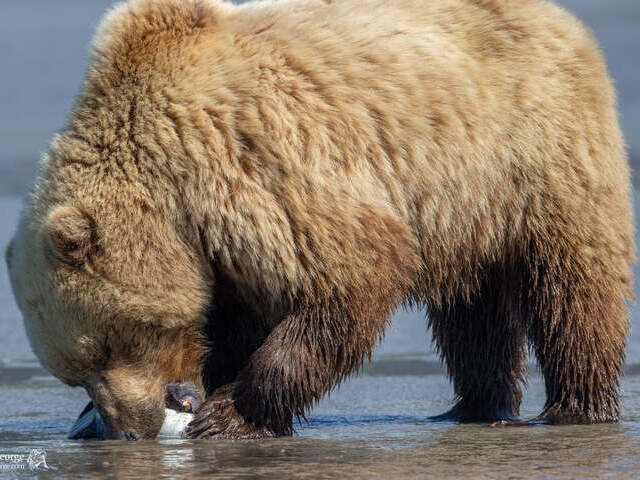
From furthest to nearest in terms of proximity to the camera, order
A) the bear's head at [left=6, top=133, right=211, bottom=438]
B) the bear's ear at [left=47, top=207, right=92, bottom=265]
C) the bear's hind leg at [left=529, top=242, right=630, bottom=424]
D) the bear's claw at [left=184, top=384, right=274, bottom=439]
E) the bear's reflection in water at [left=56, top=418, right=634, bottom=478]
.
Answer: the bear's hind leg at [left=529, top=242, right=630, bottom=424], the bear's claw at [left=184, top=384, right=274, bottom=439], the bear's head at [left=6, top=133, right=211, bottom=438], the bear's ear at [left=47, top=207, right=92, bottom=265], the bear's reflection in water at [left=56, top=418, right=634, bottom=478]

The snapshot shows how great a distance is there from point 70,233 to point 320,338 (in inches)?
44.0

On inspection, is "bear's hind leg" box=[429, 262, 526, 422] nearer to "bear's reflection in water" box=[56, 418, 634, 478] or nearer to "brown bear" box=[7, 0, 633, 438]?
"brown bear" box=[7, 0, 633, 438]

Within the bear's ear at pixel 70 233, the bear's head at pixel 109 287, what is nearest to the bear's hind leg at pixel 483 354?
the bear's head at pixel 109 287

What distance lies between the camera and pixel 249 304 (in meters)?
5.73

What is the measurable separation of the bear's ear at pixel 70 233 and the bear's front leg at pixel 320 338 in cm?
86

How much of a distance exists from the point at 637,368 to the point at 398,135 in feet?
10.0

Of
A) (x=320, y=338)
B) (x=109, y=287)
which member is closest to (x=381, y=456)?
(x=320, y=338)

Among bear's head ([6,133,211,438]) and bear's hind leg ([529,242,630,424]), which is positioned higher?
bear's head ([6,133,211,438])

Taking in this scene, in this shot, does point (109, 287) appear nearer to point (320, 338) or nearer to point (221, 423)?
point (221, 423)

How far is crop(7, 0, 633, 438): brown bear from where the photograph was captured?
215 inches

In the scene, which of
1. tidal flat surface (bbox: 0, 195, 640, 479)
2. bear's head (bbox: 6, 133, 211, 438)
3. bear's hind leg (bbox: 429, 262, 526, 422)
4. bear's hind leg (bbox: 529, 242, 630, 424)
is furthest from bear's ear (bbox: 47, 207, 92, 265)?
bear's hind leg (bbox: 529, 242, 630, 424)

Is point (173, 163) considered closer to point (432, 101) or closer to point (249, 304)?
point (249, 304)

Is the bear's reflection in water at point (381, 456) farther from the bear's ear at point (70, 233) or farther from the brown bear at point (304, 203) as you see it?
the bear's ear at point (70, 233)

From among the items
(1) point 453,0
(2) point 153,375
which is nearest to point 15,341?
(2) point 153,375
